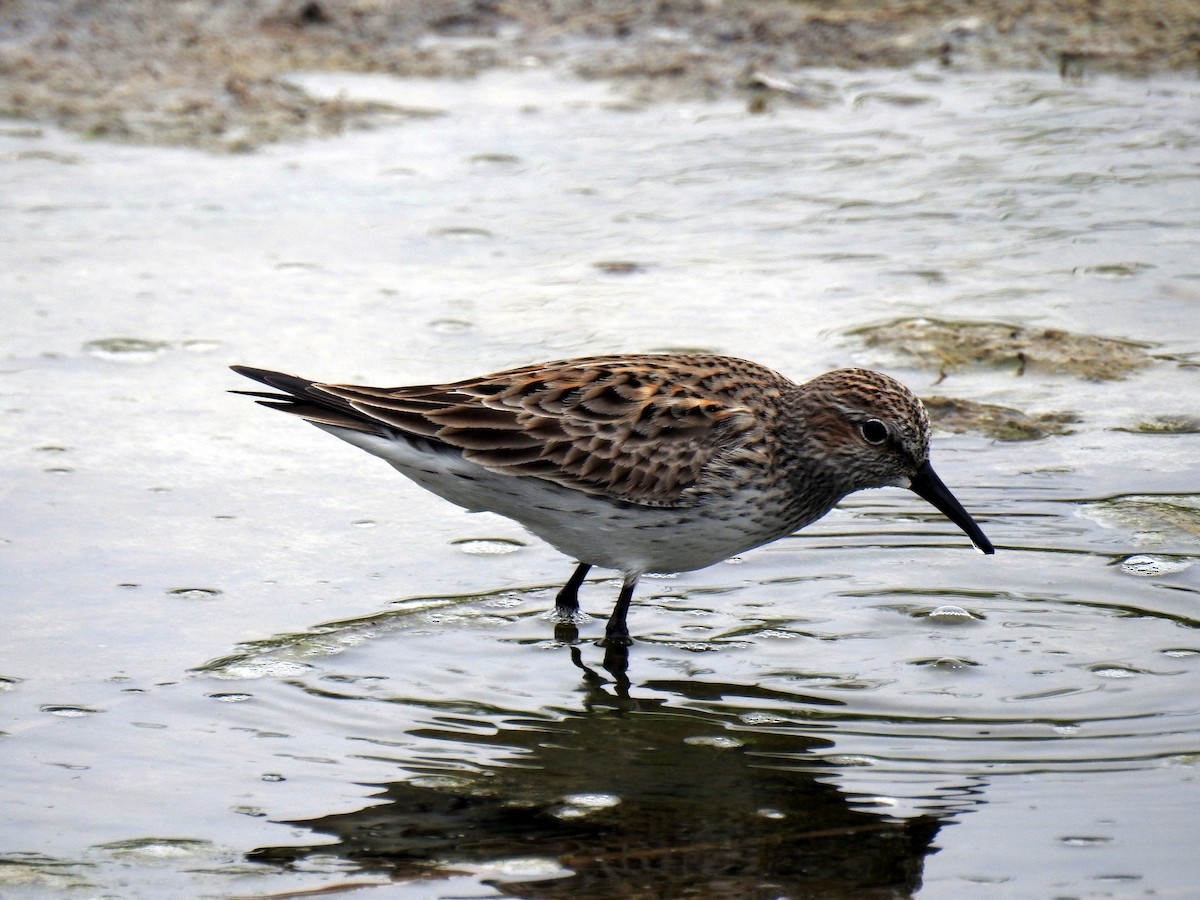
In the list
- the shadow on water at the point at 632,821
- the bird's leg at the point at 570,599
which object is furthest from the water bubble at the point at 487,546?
the shadow on water at the point at 632,821

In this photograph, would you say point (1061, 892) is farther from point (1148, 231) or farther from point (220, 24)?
point (220, 24)

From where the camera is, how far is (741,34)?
574 inches

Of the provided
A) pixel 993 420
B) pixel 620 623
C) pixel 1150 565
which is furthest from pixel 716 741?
pixel 993 420

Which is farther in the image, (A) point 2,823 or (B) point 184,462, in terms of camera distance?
(B) point 184,462

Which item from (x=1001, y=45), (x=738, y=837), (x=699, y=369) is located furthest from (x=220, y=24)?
(x=738, y=837)

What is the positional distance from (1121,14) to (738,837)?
36.1 feet

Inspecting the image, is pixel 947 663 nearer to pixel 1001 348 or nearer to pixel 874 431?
pixel 874 431

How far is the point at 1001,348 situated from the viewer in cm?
920

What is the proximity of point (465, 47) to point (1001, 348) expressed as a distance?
7028mm

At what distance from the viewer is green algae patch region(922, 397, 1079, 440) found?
8.38m

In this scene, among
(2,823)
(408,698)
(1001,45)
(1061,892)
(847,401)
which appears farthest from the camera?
(1001,45)

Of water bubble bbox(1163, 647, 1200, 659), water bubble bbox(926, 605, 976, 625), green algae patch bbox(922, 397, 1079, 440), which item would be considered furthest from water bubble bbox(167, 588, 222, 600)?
water bubble bbox(1163, 647, 1200, 659)

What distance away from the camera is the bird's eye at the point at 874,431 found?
7039 millimetres

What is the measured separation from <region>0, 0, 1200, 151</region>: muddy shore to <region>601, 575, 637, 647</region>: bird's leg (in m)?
6.89
